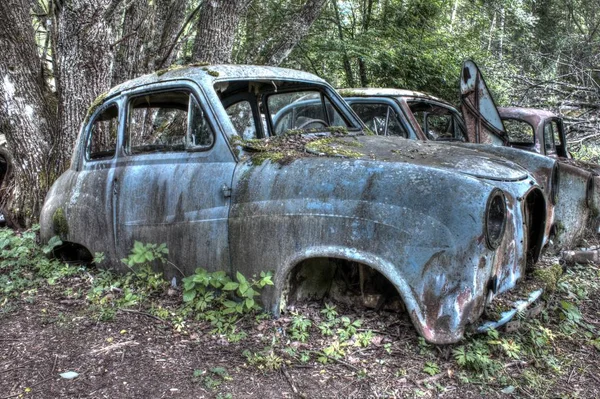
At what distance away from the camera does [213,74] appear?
149 inches

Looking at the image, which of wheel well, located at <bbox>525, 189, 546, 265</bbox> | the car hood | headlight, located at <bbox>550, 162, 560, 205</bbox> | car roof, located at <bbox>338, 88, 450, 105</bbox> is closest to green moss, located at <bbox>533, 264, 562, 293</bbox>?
wheel well, located at <bbox>525, 189, 546, 265</bbox>

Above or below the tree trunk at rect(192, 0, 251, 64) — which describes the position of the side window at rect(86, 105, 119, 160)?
below

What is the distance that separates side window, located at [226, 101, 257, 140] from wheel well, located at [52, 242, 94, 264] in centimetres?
194

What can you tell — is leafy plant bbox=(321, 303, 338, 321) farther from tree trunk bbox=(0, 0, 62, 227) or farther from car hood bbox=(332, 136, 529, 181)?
tree trunk bbox=(0, 0, 62, 227)

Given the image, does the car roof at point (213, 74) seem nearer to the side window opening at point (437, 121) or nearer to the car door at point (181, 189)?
the car door at point (181, 189)

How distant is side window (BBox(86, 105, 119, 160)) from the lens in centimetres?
446

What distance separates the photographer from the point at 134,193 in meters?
3.92

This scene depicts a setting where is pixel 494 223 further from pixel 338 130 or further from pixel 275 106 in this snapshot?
pixel 275 106

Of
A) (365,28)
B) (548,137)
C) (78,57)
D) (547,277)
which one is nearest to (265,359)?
(547,277)

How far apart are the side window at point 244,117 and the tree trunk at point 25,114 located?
301 centimetres

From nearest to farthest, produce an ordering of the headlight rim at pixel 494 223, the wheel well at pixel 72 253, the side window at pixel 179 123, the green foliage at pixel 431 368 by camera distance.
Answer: the headlight rim at pixel 494 223, the green foliage at pixel 431 368, the side window at pixel 179 123, the wheel well at pixel 72 253

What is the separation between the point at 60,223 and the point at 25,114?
7.47 ft

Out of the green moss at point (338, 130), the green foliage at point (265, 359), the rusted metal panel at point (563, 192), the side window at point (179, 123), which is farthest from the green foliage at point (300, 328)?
the rusted metal panel at point (563, 192)

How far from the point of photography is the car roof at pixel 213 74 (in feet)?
12.4
